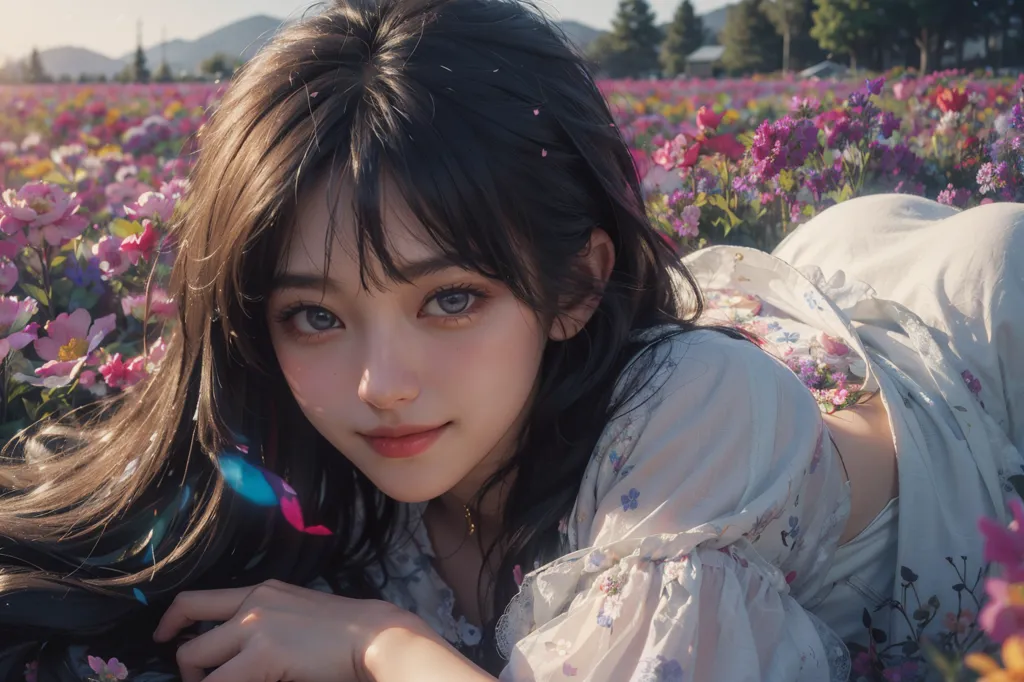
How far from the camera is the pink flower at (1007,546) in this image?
58 centimetres

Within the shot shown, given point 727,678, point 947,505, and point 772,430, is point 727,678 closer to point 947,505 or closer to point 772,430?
point 772,430

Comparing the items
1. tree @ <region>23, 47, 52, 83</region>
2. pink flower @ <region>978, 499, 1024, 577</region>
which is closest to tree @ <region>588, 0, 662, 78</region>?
tree @ <region>23, 47, 52, 83</region>

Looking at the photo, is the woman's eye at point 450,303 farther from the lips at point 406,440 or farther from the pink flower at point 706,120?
the pink flower at point 706,120

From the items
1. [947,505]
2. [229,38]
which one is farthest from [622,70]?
[229,38]

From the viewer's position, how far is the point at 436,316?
4.89 ft

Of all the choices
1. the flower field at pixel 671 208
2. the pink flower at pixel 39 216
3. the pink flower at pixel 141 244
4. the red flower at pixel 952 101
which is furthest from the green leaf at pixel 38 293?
the red flower at pixel 952 101

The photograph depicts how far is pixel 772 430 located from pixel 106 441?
131cm

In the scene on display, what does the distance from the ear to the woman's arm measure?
52 centimetres

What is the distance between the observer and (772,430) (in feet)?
5.16

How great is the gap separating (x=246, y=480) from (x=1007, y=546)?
159 cm

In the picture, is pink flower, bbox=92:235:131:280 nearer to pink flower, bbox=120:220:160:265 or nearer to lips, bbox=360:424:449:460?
pink flower, bbox=120:220:160:265

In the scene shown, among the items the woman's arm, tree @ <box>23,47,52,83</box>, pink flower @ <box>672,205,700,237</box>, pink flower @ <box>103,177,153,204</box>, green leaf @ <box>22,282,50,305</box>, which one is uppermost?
tree @ <box>23,47,52,83</box>

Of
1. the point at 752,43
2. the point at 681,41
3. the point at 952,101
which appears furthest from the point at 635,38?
the point at 952,101

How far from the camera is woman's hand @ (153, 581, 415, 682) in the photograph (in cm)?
159
